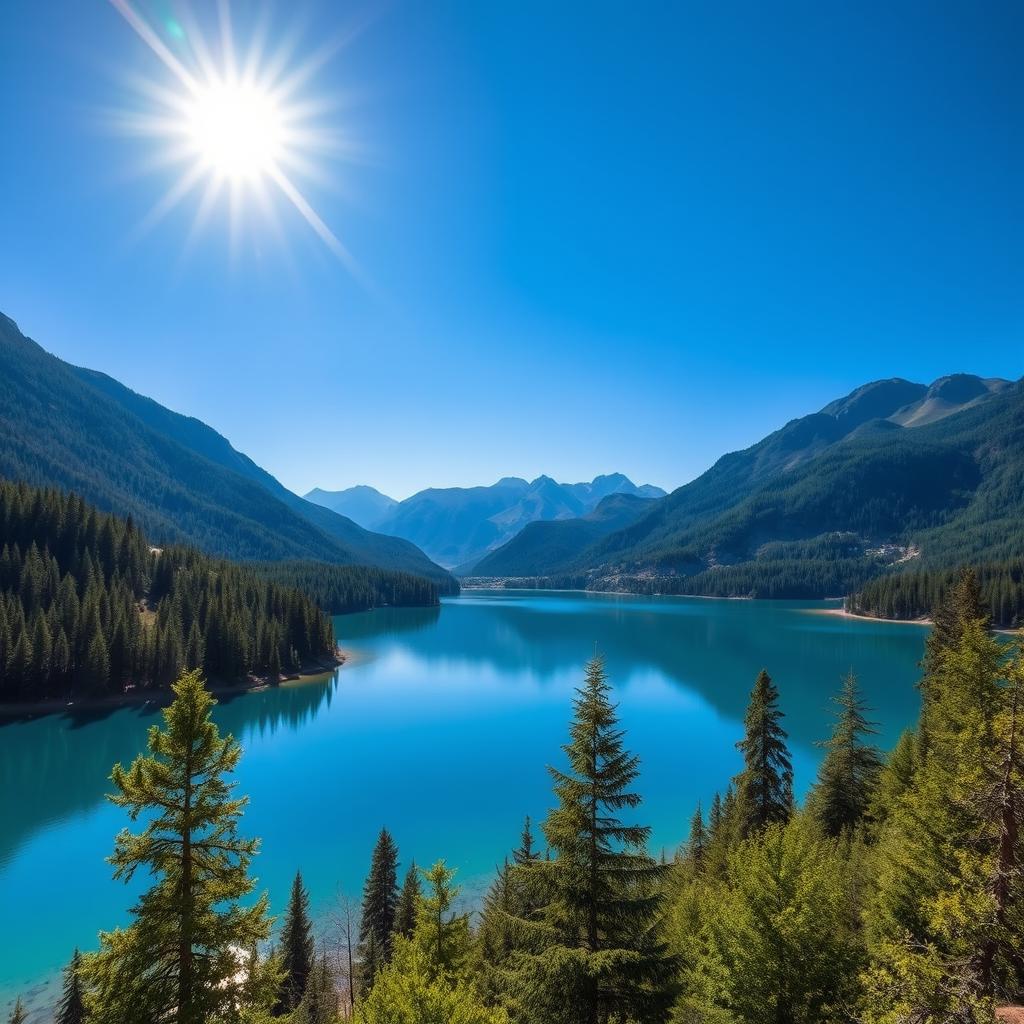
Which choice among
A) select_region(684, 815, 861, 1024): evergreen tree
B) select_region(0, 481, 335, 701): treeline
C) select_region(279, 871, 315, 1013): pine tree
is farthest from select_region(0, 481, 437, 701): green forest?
select_region(684, 815, 861, 1024): evergreen tree

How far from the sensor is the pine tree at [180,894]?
972cm

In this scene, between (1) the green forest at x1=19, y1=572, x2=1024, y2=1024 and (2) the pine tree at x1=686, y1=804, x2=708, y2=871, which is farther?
→ (2) the pine tree at x1=686, y1=804, x2=708, y2=871

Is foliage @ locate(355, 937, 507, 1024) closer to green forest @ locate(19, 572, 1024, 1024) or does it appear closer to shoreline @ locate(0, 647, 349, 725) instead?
green forest @ locate(19, 572, 1024, 1024)

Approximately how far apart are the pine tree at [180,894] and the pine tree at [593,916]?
564 centimetres

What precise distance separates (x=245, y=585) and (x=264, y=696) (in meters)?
31.9

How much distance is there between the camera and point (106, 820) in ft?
139

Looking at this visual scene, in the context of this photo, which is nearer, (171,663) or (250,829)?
(250,829)

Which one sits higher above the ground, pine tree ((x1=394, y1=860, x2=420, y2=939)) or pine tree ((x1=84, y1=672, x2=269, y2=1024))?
pine tree ((x1=84, y1=672, x2=269, y2=1024))

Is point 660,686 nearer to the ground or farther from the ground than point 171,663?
nearer to the ground

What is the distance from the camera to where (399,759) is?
56812 millimetres

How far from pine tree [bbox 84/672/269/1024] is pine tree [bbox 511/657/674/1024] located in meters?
5.64

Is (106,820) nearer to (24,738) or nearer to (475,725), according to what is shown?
(24,738)

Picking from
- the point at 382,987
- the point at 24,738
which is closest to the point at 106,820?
the point at 24,738

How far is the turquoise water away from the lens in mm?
33344
